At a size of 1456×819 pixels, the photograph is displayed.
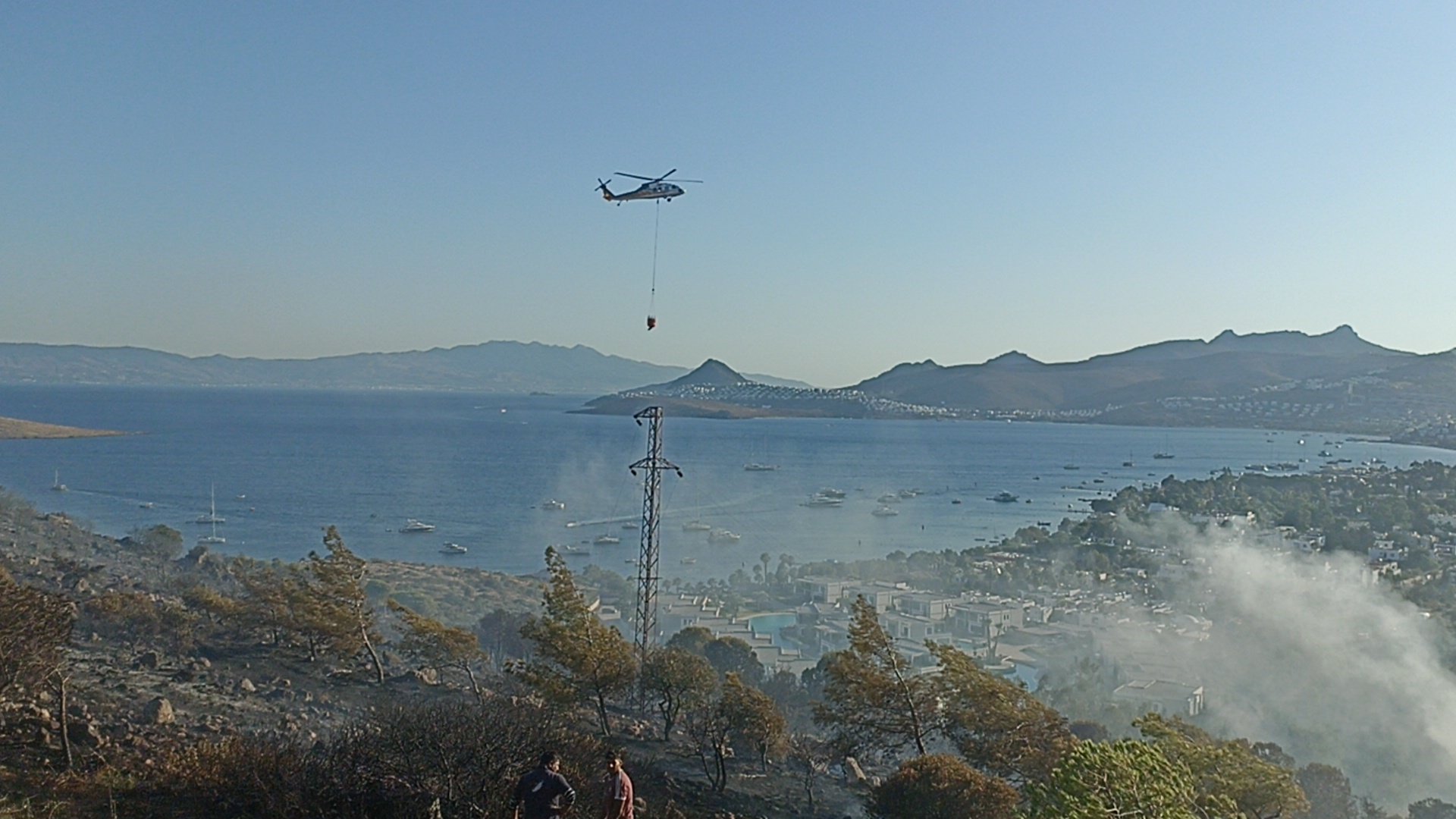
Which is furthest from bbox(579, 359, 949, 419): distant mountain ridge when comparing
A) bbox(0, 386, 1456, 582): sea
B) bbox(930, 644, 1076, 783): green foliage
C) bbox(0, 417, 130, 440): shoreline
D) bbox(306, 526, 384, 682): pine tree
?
bbox(930, 644, 1076, 783): green foliage

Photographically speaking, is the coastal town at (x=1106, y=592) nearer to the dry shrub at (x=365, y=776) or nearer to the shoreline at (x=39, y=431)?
the dry shrub at (x=365, y=776)

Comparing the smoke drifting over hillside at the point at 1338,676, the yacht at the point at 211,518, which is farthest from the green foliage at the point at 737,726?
the yacht at the point at 211,518

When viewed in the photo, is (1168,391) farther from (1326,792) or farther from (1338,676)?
(1326,792)

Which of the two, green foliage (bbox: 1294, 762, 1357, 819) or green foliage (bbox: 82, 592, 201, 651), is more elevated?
green foliage (bbox: 82, 592, 201, 651)

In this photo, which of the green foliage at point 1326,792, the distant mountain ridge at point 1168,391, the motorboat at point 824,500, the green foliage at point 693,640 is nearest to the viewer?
the green foliage at point 1326,792

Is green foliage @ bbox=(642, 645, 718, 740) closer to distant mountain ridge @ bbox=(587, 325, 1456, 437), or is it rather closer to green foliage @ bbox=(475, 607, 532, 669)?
green foliage @ bbox=(475, 607, 532, 669)
